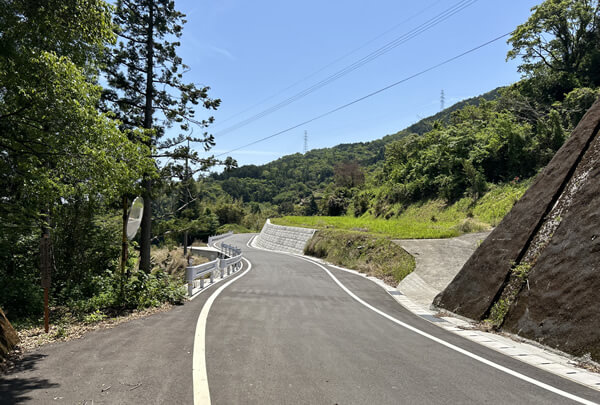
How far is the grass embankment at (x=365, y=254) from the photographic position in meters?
16.6

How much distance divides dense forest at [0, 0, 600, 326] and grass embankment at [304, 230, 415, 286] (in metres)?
Result: 9.17

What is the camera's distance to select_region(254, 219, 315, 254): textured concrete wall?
36.1 meters

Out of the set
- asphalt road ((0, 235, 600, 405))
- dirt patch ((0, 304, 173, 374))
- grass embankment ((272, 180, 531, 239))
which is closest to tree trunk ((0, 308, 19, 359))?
dirt patch ((0, 304, 173, 374))

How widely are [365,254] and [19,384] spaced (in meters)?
19.5

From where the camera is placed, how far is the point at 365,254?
2214 centimetres

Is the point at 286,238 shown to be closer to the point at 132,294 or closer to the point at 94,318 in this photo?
the point at 132,294

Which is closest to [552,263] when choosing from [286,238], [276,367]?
[276,367]

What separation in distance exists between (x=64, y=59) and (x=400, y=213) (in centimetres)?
3763

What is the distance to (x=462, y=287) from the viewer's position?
9.01 meters

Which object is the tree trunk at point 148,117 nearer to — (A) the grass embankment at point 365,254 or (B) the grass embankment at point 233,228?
(A) the grass embankment at point 365,254

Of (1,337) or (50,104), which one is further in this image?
(50,104)

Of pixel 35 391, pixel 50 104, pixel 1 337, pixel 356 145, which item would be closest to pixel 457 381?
pixel 35 391

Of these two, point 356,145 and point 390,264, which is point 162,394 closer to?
point 390,264

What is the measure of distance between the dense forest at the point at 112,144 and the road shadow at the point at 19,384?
4.09 m
